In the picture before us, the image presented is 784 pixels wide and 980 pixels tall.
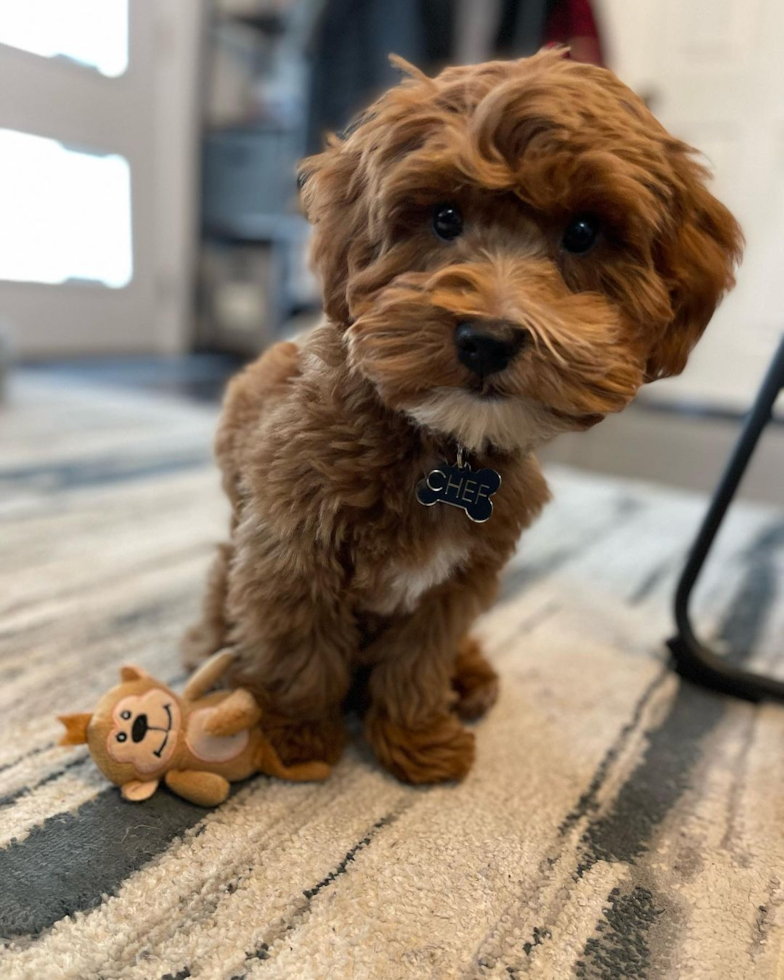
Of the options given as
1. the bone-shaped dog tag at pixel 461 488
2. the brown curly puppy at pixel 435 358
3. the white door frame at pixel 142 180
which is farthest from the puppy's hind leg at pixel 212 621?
the white door frame at pixel 142 180

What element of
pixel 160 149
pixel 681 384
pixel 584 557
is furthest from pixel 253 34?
pixel 584 557

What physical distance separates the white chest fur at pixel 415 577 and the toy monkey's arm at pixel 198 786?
273 millimetres

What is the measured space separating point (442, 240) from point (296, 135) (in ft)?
11.8

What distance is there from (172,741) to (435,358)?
1.81 ft

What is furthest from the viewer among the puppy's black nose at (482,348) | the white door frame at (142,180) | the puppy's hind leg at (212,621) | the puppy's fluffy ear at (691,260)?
the white door frame at (142,180)

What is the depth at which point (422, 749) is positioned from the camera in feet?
3.33

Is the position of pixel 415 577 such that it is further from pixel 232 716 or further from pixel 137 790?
pixel 137 790

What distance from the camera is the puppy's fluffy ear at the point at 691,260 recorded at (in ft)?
2.78

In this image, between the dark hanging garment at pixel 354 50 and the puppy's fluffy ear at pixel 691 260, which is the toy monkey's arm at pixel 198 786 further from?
the dark hanging garment at pixel 354 50

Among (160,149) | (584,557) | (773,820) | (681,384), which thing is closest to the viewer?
(773,820)

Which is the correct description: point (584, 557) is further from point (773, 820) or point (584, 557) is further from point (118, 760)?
point (118, 760)

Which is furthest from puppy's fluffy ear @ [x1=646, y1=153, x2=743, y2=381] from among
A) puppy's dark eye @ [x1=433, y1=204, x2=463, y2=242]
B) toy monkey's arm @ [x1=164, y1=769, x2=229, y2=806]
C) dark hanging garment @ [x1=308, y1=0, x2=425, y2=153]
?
dark hanging garment @ [x1=308, y1=0, x2=425, y2=153]

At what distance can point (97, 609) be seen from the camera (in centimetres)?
136

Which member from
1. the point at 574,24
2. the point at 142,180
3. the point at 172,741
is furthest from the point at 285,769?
the point at 142,180
